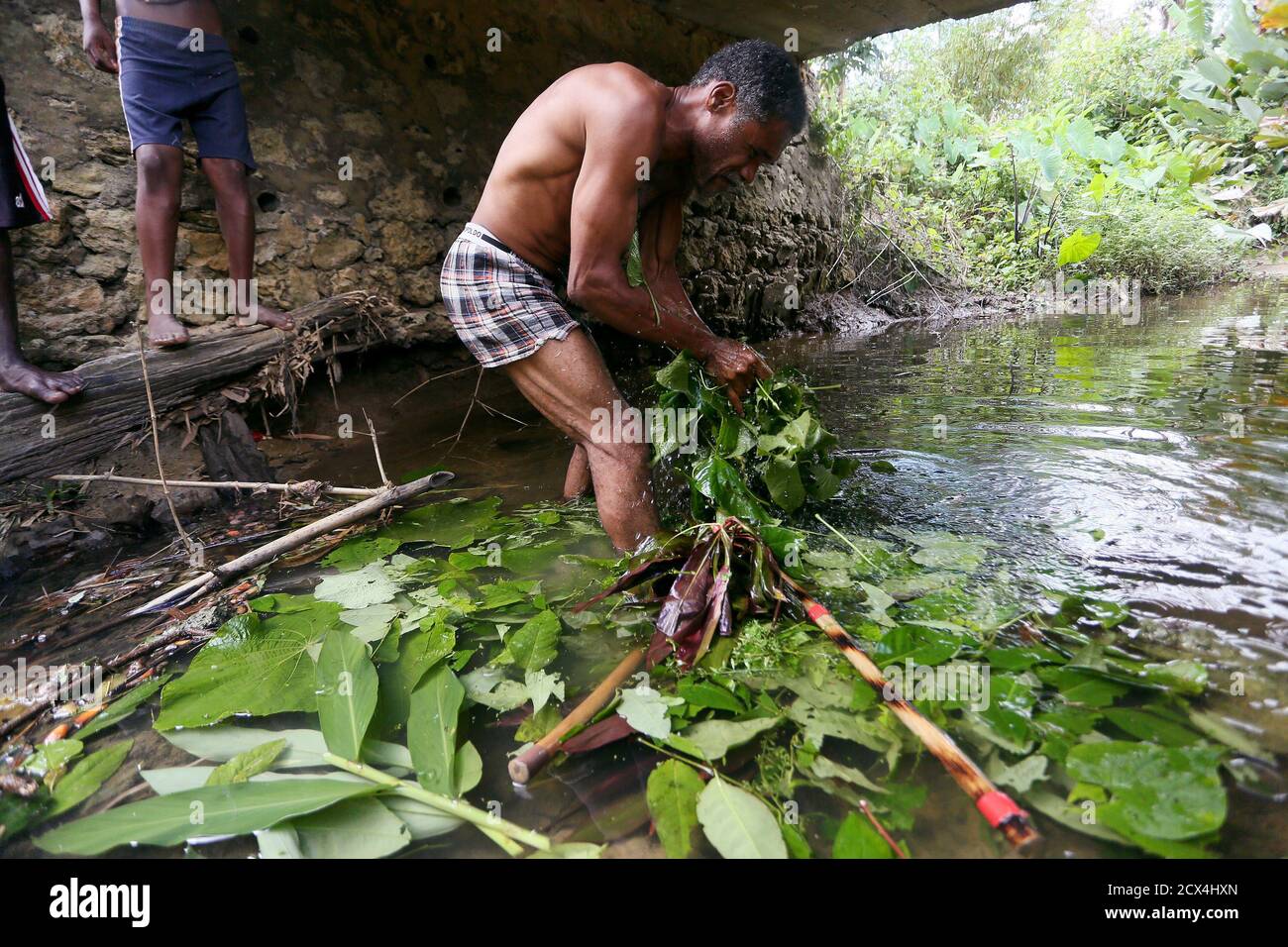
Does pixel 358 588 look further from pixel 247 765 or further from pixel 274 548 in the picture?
pixel 247 765

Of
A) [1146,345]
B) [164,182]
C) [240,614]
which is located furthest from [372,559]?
[1146,345]

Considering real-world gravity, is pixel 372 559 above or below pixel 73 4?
below

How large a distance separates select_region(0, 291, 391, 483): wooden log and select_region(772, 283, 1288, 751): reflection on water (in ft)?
10.1

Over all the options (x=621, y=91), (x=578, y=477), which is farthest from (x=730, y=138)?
(x=578, y=477)

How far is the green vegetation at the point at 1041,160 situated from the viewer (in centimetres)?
898

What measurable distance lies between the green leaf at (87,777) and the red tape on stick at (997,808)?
67.0 inches

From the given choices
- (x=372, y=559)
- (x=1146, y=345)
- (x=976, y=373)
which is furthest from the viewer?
(x=1146, y=345)

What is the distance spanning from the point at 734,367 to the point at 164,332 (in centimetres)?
277

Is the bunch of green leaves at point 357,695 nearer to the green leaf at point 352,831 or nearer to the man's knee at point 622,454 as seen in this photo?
the green leaf at point 352,831

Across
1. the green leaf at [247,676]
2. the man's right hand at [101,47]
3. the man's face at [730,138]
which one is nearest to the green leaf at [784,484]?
the man's face at [730,138]
